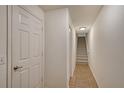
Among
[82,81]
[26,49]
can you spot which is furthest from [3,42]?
[82,81]

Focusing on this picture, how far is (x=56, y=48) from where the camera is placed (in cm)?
305

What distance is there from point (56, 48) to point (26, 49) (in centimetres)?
100

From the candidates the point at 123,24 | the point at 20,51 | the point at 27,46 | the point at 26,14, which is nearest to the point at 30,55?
the point at 27,46

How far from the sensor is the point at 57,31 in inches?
120

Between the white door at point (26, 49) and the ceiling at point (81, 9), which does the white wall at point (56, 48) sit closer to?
the ceiling at point (81, 9)

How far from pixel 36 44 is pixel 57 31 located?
69 cm

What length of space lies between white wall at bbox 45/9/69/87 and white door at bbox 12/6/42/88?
0.29 m

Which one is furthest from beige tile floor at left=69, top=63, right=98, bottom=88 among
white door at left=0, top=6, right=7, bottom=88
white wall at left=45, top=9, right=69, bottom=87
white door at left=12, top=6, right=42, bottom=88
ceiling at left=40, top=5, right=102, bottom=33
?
white door at left=0, top=6, right=7, bottom=88

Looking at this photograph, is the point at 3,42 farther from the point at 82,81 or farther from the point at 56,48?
the point at 82,81

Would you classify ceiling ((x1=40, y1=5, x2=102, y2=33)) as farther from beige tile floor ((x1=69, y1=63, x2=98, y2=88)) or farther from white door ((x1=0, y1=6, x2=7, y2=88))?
beige tile floor ((x1=69, y1=63, x2=98, y2=88))

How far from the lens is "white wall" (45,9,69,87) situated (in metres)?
2.99

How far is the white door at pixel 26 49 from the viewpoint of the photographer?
1844 mm
